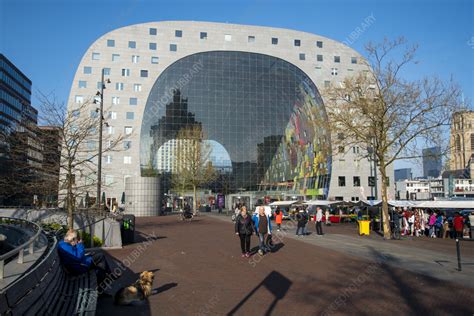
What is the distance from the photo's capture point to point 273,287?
9.39 meters

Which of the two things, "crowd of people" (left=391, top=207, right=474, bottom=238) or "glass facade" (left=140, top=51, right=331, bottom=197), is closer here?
"crowd of people" (left=391, top=207, right=474, bottom=238)

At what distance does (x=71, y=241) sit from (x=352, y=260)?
9.06m

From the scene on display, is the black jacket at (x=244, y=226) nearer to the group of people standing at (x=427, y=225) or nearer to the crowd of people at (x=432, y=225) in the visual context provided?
the crowd of people at (x=432, y=225)

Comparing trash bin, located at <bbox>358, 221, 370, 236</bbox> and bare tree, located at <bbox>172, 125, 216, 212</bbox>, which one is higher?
bare tree, located at <bbox>172, 125, 216, 212</bbox>

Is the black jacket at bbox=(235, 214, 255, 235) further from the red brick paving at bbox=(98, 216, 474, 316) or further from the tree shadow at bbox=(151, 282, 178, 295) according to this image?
the tree shadow at bbox=(151, 282, 178, 295)

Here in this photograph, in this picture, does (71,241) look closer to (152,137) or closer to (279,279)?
(279,279)

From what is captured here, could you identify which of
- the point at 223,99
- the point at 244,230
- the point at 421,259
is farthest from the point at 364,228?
the point at 223,99

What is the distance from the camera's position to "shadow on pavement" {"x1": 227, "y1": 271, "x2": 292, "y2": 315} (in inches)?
300

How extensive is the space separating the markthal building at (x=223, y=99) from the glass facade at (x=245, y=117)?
0.58 feet

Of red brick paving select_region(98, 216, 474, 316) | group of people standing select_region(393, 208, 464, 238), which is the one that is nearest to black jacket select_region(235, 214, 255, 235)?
red brick paving select_region(98, 216, 474, 316)

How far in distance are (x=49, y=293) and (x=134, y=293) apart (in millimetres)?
2092

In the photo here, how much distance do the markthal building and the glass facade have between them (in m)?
0.18

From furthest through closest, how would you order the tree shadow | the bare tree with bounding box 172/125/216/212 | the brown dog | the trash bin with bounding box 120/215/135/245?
1. the bare tree with bounding box 172/125/216/212
2. the trash bin with bounding box 120/215/135/245
3. the tree shadow
4. the brown dog

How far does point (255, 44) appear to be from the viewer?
71.3m
